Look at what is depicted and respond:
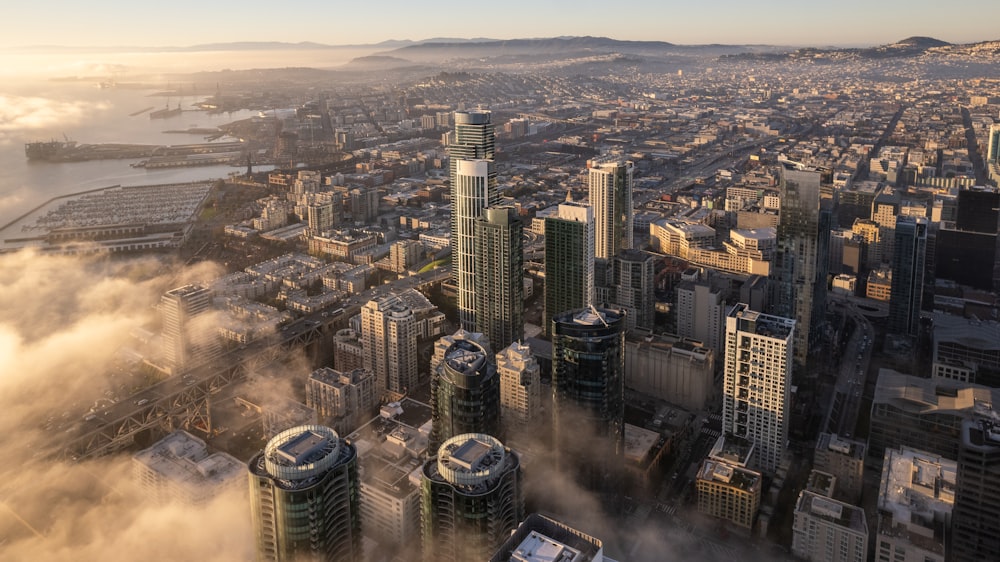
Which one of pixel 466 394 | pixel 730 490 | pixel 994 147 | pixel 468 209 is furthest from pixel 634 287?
pixel 994 147

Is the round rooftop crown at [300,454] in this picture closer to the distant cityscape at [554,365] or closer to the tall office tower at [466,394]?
the distant cityscape at [554,365]

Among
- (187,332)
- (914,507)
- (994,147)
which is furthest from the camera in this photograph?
(994,147)

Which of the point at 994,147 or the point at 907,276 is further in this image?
the point at 994,147

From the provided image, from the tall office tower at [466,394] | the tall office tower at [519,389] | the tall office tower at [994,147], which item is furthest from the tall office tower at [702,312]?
the tall office tower at [994,147]

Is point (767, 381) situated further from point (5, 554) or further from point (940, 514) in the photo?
point (5, 554)

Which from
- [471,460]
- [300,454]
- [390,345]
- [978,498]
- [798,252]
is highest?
[798,252]

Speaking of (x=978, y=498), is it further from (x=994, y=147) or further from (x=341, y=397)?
(x=994, y=147)

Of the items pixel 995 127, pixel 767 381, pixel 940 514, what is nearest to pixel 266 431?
pixel 767 381
